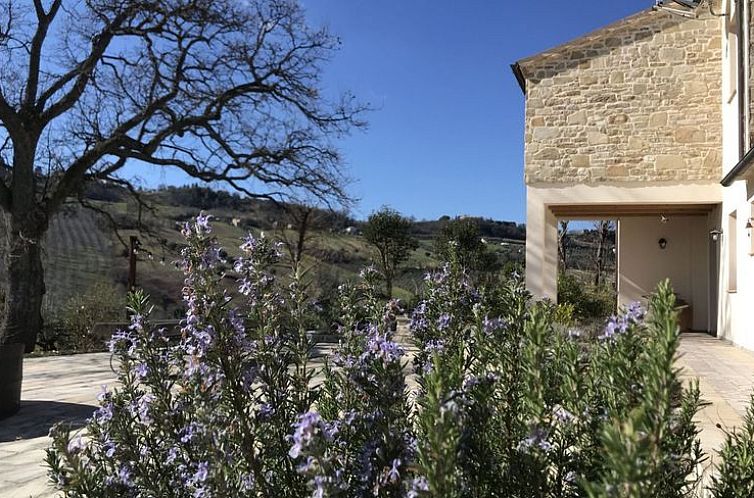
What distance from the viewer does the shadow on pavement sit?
512 cm

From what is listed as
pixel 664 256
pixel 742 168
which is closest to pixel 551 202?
pixel 742 168

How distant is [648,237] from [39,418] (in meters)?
13.6

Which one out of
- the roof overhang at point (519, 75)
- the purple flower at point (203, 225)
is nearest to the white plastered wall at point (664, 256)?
the roof overhang at point (519, 75)

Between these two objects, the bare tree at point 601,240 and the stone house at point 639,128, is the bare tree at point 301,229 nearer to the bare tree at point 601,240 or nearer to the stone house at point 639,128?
the stone house at point 639,128

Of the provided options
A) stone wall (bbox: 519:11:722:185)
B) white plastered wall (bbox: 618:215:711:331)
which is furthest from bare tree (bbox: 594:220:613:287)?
stone wall (bbox: 519:11:722:185)

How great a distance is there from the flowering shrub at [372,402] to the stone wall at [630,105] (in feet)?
34.6

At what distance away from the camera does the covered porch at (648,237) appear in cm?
1142

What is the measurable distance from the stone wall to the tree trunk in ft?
32.3

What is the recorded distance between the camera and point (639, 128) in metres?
11.4

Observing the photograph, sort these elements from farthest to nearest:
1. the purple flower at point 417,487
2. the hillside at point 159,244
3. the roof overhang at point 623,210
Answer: the hillside at point 159,244 < the roof overhang at point 623,210 < the purple flower at point 417,487

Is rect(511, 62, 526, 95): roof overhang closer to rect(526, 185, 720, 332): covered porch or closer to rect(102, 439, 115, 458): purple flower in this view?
rect(526, 185, 720, 332): covered porch

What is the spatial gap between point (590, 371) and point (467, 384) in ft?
1.35

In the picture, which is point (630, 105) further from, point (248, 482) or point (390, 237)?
point (248, 482)

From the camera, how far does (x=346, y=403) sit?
1.79 m
